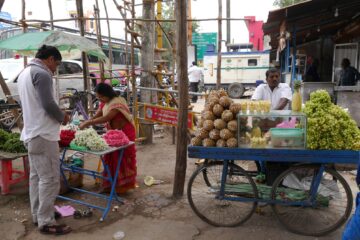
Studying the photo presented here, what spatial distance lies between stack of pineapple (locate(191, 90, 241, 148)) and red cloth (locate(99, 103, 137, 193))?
4.05 feet

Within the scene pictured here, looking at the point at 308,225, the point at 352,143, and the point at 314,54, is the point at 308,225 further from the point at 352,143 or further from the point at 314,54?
the point at 314,54

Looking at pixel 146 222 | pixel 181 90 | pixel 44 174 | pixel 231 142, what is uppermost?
pixel 181 90

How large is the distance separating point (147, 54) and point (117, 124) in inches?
117

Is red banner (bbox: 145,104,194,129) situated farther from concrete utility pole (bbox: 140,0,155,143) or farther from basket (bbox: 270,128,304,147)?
basket (bbox: 270,128,304,147)

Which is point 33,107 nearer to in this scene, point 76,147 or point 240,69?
point 76,147

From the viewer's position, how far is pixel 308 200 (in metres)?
3.39

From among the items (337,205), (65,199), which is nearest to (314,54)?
(337,205)

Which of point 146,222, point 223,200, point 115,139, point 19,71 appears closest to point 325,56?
point 19,71

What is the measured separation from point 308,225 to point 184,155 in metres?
1.62

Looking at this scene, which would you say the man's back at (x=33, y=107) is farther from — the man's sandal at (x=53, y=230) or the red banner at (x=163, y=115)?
the red banner at (x=163, y=115)

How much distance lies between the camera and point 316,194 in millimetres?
3400

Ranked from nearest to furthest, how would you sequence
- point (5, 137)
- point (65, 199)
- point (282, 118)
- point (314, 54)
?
1. point (282, 118)
2. point (65, 199)
3. point (5, 137)
4. point (314, 54)

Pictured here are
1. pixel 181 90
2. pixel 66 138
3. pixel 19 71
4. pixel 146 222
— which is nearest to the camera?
pixel 146 222

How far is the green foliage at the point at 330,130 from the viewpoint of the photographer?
10.5 feet
